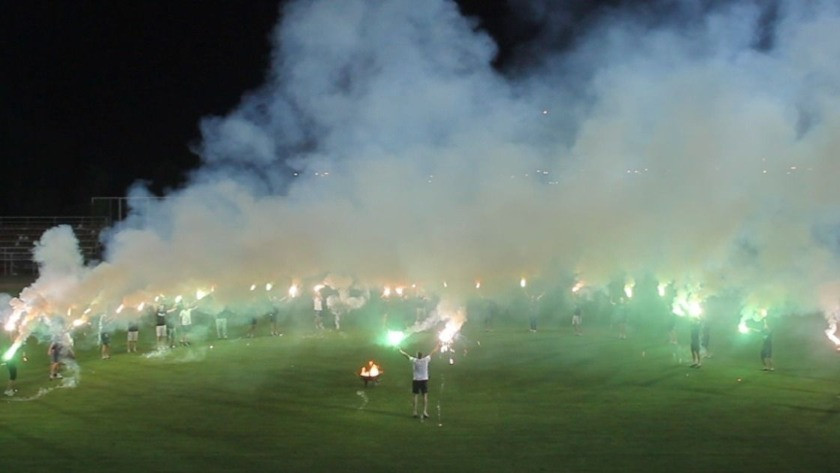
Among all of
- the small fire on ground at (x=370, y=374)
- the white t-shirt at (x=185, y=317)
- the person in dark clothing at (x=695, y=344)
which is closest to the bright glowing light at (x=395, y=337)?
the white t-shirt at (x=185, y=317)

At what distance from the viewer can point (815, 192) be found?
84.5ft

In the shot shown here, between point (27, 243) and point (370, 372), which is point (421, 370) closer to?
point (370, 372)

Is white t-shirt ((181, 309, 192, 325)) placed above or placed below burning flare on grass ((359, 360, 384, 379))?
above

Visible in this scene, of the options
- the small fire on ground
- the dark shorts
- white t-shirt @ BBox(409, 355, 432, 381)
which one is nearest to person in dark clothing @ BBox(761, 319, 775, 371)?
the small fire on ground

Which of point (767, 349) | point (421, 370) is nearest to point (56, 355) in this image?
point (421, 370)

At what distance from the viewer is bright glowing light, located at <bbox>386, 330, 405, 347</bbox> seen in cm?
2806

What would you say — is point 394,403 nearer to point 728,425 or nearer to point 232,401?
point 232,401

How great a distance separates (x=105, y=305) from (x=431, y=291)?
1124cm

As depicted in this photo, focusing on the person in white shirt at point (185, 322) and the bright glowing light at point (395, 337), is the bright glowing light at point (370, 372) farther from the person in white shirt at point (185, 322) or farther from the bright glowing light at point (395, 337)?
the person in white shirt at point (185, 322)

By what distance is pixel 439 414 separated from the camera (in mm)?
16672

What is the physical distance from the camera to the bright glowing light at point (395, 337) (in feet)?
92.1

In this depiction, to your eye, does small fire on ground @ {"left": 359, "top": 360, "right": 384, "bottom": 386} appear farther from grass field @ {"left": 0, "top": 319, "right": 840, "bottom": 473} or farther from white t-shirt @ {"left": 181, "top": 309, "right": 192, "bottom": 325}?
white t-shirt @ {"left": 181, "top": 309, "right": 192, "bottom": 325}

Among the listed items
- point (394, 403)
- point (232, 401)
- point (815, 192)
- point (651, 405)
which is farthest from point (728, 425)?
point (815, 192)

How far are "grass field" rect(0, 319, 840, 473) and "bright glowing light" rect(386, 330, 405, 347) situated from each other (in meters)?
2.82
